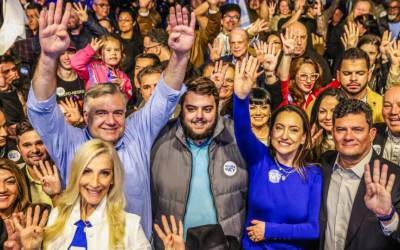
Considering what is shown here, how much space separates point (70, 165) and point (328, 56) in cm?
639

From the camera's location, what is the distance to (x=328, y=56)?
10.2 m

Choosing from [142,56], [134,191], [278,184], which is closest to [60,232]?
[134,191]

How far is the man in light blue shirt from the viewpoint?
4.38m

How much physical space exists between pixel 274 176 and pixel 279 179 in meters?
0.04

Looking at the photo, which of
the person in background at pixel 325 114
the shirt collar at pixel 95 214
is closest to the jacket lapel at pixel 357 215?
the person in background at pixel 325 114

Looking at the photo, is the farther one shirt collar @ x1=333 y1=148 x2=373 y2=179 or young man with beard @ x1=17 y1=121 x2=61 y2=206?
young man with beard @ x1=17 y1=121 x2=61 y2=206

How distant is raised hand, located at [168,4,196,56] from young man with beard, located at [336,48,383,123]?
219cm

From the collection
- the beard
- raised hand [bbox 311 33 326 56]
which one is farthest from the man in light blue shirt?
raised hand [bbox 311 33 326 56]

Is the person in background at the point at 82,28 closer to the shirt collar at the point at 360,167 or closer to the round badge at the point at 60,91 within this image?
the round badge at the point at 60,91

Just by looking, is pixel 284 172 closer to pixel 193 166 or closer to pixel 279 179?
pixel 279 179

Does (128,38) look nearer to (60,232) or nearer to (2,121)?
(2,121)

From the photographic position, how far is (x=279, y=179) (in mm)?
4848

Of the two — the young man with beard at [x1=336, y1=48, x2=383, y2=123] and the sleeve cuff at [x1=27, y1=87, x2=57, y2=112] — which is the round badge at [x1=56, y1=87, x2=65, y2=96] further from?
the sleeve cuff at [x1=27, y1=87, x2=57, y2=112]

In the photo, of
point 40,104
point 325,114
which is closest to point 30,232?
point 40,104
